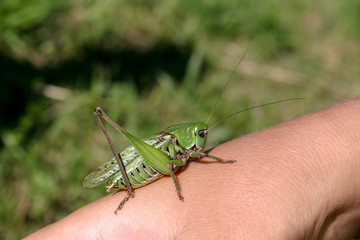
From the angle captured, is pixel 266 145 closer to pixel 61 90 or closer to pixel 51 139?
pixel 51 139

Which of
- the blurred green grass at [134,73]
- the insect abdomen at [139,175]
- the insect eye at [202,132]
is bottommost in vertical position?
the insect abdomen at [139,175]

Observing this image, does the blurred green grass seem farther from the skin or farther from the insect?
the skin

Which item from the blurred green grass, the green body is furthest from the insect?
the blurred green grass

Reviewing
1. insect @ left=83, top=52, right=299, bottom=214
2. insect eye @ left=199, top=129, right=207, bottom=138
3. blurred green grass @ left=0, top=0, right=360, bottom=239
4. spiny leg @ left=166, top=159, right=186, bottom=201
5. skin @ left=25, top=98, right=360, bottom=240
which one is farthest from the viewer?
blurred green grass @ left=0, top=0, right=360, bottom=239

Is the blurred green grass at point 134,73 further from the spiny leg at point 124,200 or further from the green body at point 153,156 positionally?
the spiny leg at point 124,200

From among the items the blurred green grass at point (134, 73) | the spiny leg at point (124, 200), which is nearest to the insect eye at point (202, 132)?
the spiny leg at point (124, 200)

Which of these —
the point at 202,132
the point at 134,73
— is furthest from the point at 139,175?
the point at 134,73

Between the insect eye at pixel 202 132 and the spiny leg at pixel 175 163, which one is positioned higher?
the insect eye at pixel 202 132
